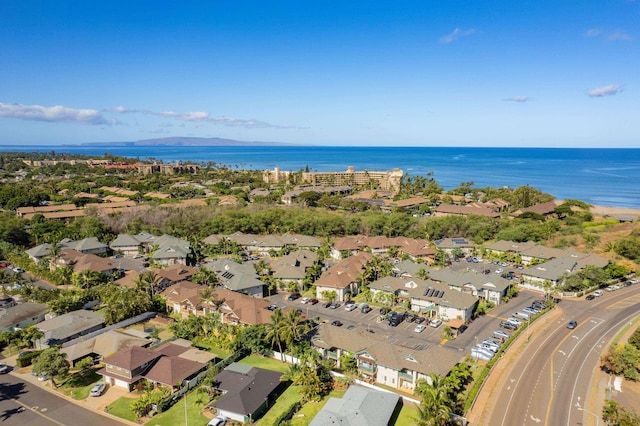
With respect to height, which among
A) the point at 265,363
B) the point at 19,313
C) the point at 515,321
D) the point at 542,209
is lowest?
the point at 265,363

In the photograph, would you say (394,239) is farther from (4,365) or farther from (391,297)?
(4,365)

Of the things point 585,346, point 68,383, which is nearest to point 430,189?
point 585,346

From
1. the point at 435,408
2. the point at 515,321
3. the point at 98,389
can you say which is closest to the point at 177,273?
the point at 98,389

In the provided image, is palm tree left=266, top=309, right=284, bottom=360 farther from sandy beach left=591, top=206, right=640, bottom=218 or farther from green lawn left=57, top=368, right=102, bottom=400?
sandy beach left=591, top=206, right=640, bottom=218

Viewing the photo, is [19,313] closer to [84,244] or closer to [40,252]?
[40,252]

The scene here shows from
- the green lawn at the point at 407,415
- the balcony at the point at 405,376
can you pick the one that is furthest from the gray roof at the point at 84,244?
the green lawn at the point at 407,415
